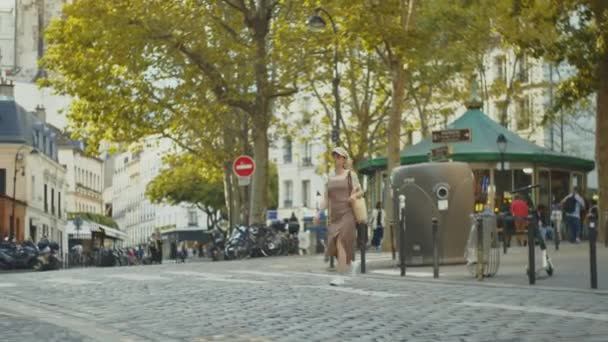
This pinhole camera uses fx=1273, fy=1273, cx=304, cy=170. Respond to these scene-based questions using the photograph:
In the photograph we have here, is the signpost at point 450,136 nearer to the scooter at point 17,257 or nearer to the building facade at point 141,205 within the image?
the scooter at point 17,257

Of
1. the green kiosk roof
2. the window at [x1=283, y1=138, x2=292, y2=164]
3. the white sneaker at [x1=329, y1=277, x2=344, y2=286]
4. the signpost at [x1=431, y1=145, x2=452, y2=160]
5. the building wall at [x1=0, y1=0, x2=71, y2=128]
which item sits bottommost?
the white sneaker at [x1=329, y1=277, x2=344, y2=286]

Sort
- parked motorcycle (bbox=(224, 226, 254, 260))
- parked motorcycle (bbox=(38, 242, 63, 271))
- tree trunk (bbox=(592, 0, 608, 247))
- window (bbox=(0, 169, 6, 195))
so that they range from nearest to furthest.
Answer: tree trunk (bbox=(592, 0, 608, 247))
parked motorcycle (bbox=(224, 226, 254, 260))
parked motorcycle (bbox=(38, 242, 63, 271))
window (bbox=(0, 169, 6, 195))

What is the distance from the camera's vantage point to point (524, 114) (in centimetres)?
6800

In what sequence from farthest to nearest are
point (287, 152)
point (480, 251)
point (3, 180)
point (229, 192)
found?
point (287, 152) < point (3, 180) < point (229, 192) < point (480, 251)

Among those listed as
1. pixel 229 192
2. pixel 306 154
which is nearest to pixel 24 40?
pixel 306 154

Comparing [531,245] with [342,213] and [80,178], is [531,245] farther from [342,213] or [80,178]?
[80,178]

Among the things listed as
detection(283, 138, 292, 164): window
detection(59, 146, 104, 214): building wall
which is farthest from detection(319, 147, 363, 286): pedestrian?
detection(59, 146, 104, 214): building wall

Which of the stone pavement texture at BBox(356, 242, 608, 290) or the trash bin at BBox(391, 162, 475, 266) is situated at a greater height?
the trash bin at BBox(391, 162, 475, 266)

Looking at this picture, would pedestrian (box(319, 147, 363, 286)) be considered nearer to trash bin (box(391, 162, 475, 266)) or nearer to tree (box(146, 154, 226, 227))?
trash bin (box(391, 162, 475, 266))

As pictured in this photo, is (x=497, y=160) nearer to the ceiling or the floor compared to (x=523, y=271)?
nearer to the ceiling

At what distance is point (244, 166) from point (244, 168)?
0.23 feet

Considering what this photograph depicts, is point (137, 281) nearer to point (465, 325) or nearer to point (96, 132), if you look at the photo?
point (465, 325)

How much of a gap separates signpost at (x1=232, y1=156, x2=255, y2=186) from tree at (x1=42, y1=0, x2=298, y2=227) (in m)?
2.11

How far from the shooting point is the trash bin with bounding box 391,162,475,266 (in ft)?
81.9
